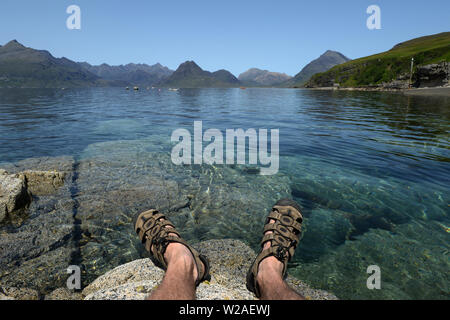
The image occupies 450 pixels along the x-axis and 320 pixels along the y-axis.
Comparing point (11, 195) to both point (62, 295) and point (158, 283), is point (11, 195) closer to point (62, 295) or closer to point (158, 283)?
point (62, 295)

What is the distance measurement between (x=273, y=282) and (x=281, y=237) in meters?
1.06

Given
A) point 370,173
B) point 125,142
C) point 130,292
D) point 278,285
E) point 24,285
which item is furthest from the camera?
point 125,142

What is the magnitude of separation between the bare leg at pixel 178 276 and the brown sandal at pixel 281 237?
0.85 m

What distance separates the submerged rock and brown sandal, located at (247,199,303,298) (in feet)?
0.95

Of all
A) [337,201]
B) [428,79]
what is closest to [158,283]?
[337,201]

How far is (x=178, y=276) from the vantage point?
297cm

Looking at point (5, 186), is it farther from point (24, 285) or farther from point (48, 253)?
point (24, 285)

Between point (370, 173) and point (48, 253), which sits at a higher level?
point (370, 173)

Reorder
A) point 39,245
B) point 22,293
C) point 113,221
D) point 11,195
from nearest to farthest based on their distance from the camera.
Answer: point 22,293
point 39,245
point 11,195
point 113,221

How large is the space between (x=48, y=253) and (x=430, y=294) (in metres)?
6.42

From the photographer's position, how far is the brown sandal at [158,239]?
3365 mm

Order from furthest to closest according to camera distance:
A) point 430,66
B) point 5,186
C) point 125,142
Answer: point 430,66 → point 125,142 → point 5,186

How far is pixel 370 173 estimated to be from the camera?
313 inches
